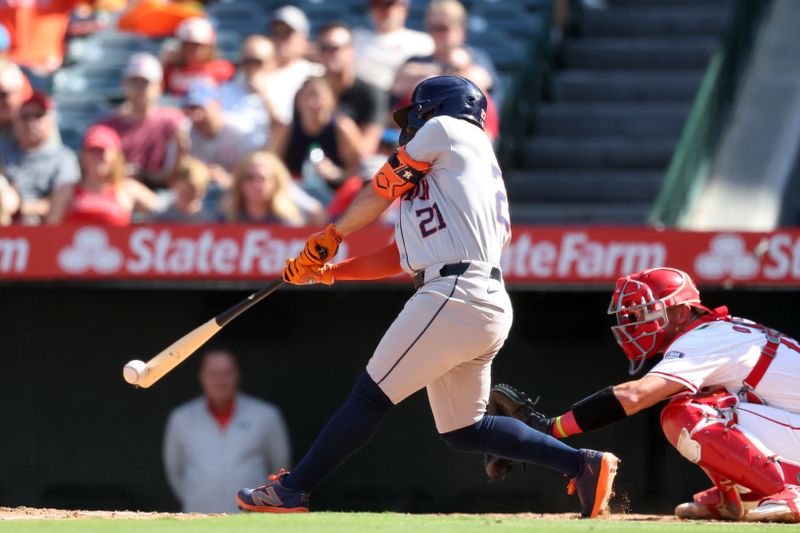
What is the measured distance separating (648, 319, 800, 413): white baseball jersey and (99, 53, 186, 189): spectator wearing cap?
4482 mm

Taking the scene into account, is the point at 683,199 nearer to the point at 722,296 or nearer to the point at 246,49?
the point at 722,296

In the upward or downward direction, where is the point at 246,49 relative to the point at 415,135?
upward

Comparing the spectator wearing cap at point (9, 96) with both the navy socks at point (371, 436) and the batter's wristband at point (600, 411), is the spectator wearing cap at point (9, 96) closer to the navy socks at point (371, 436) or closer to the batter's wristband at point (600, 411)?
→ the navy socks at point (371, 436)

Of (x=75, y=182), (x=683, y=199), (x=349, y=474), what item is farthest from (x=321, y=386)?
(x=683, y=199)

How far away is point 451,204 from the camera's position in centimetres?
485

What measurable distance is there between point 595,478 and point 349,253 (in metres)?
2.56

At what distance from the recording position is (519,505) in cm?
763

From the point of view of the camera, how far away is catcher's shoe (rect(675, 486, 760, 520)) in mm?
5340

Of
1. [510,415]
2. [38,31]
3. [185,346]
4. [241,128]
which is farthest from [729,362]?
[38,31]

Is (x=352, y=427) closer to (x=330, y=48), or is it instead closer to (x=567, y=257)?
(x=567, y=257)

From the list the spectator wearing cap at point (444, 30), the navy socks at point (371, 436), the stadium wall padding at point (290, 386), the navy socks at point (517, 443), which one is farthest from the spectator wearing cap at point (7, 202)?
the navy socks at point (517, 443)

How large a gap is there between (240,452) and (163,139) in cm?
250

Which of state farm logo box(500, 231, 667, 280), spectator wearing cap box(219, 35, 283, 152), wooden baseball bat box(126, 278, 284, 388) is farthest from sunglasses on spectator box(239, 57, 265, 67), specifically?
wooden baseball bat box(126, 278, 284, 388)

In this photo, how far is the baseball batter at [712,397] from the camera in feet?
16.8
